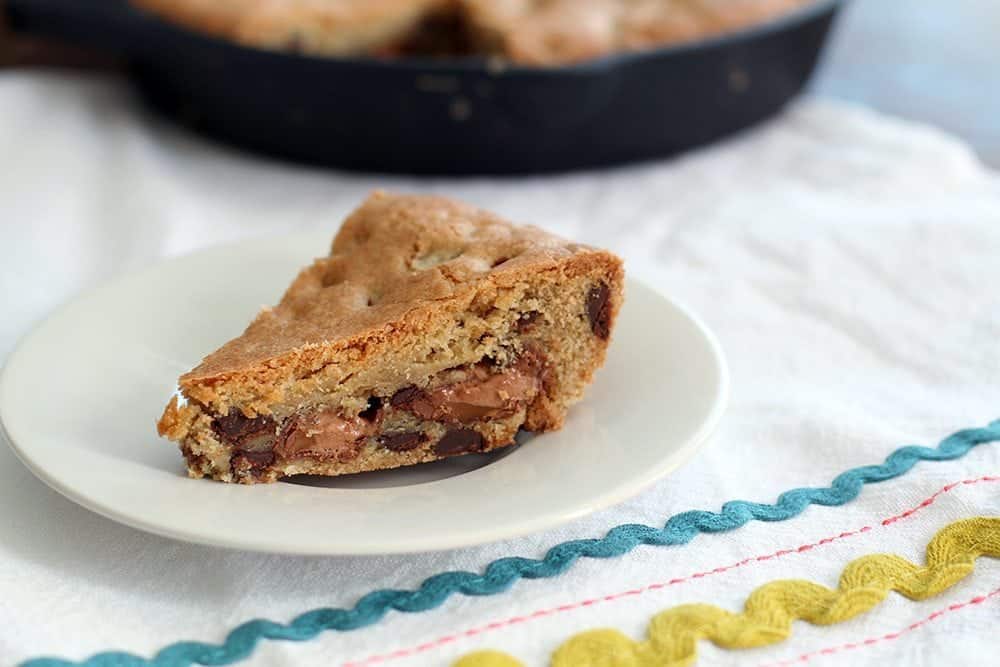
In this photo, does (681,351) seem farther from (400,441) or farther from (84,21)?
(84,21)

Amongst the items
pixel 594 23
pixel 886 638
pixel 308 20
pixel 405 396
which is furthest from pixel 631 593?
pixel 308 20

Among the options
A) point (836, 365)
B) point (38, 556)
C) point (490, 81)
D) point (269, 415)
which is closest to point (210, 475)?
point (269, 415)

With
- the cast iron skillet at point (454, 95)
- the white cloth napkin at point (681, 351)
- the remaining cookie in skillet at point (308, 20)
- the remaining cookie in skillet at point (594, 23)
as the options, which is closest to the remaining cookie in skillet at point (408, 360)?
the white cloth napkin at point (681, 351)

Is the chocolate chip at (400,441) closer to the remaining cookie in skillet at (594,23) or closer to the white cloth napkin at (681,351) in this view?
the white cloth napkin at (681,351)

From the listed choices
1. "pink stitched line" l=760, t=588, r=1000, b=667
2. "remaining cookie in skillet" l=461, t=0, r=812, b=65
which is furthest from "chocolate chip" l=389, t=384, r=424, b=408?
"remaining cookie in skillet" l=461, t=0, r=812, b=65

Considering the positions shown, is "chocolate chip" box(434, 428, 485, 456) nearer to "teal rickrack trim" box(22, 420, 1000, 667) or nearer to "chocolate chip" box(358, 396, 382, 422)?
"chocolate chip" box(358, 396, 382, 422)

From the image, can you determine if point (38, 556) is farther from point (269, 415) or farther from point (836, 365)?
point (836, 365)
